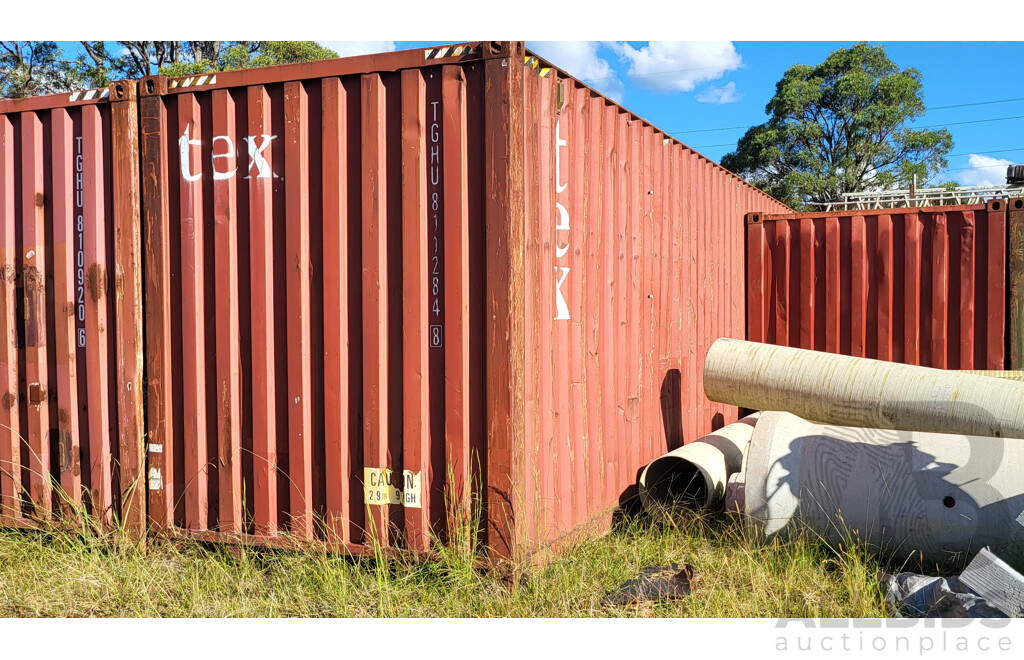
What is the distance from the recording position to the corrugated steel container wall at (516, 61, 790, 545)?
4250 mm

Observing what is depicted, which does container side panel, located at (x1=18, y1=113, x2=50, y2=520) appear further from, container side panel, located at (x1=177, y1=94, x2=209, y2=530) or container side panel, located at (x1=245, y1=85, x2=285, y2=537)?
container side panel, located at (x1=245, y1=85, x2=285, y2=537)

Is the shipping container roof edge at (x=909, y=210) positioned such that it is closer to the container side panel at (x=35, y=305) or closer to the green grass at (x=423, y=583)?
the green grass at (x=423, y=583)

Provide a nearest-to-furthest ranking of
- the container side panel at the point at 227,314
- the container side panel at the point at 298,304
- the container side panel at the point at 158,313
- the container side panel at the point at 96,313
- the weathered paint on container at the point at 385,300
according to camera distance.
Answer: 1. the weathered paint on container at the point at 385,300
2. the container side panel at the point at 298,304
3. the container side panel at the point at 227,314
4. the container side panel at the point at 158,313
5. the container side panel at the point at 96,313

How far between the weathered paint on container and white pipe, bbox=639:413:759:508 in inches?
17.1

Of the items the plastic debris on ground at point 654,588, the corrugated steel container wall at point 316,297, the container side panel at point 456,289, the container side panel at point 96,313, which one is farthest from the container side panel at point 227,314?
the plastic debris on ground at point 654,588

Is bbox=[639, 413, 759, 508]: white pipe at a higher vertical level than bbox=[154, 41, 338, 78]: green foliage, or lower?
lower

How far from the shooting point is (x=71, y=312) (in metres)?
5.17

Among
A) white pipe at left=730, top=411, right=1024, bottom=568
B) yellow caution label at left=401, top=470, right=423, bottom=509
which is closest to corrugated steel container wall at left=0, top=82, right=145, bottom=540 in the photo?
yellow caution label at left=401, top=470, right=423, bottom=509

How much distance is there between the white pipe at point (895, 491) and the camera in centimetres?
456

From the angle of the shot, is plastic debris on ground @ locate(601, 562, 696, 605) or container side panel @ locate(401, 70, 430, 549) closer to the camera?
plastic debris on ground @ locate(601, 562, 696, 605)

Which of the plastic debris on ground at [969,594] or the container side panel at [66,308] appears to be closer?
the plastic debris on ground at [969,594]

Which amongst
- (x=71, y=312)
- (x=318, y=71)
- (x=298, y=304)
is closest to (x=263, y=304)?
(x=298, y=304)

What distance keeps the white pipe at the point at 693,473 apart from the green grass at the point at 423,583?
1.94 ft
